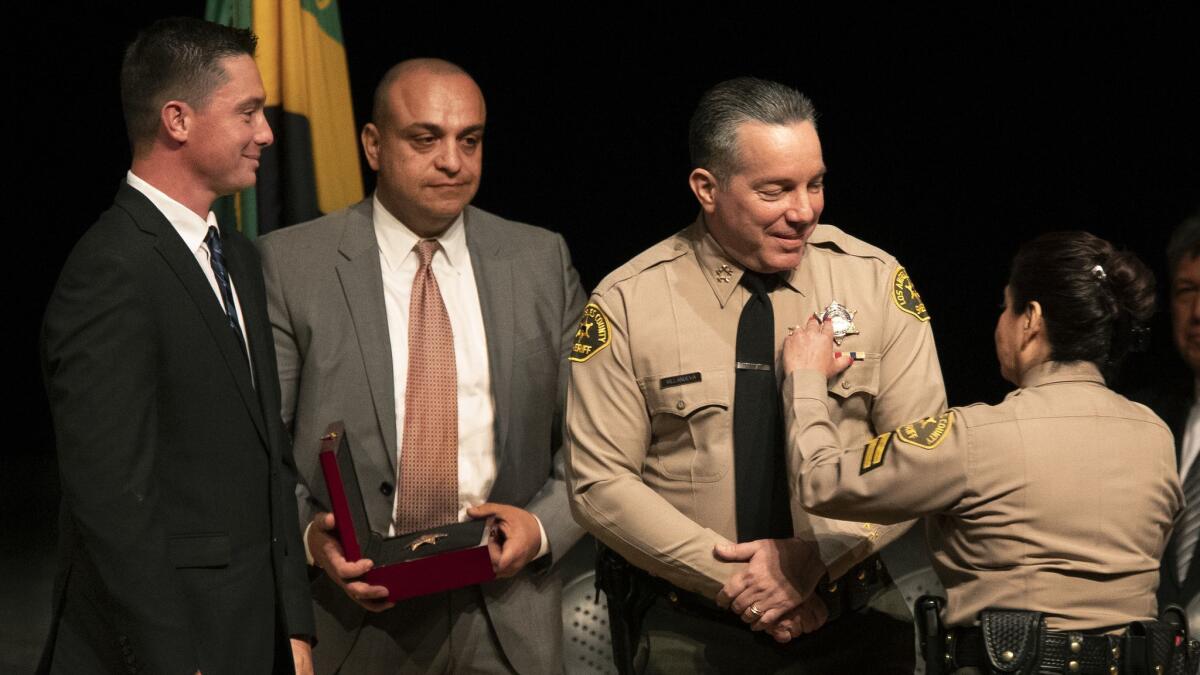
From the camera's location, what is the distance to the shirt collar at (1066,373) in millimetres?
2270

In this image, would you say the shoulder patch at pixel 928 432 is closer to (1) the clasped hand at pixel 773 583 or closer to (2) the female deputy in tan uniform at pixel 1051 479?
(2) the female deputy in tan uniform at pixel 1051 479

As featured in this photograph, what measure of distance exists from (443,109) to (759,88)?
2.30ft

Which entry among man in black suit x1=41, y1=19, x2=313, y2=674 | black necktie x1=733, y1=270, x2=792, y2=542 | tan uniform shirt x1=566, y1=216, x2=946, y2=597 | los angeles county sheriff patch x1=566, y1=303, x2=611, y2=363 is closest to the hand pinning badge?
tan uniform shirt x1=566, y1=216, x2=946, y2=597

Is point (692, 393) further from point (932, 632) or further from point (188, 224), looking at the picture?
point (188, 224)

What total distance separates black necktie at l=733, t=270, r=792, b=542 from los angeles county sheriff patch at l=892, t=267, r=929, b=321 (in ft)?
0.85

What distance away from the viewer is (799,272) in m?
2.63

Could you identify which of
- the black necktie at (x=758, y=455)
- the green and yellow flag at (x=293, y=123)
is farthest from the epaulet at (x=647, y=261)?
the green and yellow flag at (x=293, y=123)

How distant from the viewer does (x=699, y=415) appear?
253cm

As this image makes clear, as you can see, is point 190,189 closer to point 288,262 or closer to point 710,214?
point 288,262

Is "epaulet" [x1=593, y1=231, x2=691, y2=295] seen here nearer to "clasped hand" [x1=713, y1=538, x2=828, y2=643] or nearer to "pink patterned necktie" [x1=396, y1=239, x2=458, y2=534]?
"pink patterned necktie" [x1=396, y1=239, x2=458, y2=534]

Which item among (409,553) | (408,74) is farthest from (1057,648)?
(408,74)

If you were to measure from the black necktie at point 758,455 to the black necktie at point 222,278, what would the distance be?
32.8 inches

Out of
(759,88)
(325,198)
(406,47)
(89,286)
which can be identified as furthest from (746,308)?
(406,47)

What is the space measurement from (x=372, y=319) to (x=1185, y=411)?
62.3 inches
